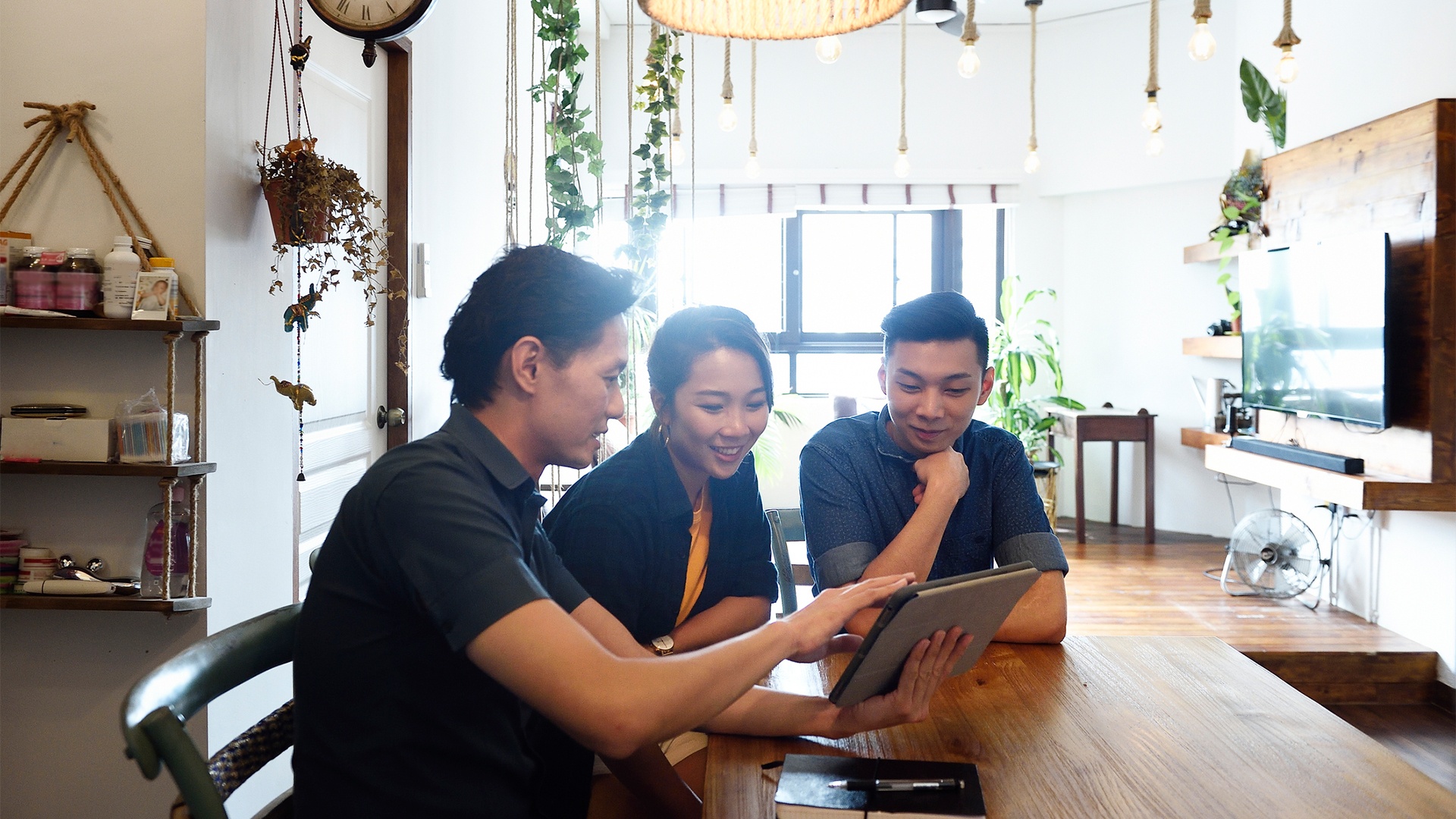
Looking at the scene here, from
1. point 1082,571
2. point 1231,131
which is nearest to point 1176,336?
point 1231,131

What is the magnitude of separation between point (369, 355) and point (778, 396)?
3.71 meters

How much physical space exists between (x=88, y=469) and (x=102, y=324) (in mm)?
270

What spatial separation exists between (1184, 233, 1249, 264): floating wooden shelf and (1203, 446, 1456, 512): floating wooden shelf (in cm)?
135

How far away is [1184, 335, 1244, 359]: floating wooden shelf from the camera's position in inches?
202

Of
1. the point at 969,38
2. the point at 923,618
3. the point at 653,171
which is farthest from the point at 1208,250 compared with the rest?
the point at 923,618

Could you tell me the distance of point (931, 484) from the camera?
1688mm

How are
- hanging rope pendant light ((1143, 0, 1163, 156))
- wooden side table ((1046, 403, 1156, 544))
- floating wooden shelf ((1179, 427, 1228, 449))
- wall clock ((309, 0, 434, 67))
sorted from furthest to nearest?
wooden side table ((1046, 403, 1156, 544)), floating wooden shelf ((1179, 427, 1228, 449)), hanging rope pendant light ((1143, 0, 1163, 156)), wall clock ((309, 0, 434, 67))

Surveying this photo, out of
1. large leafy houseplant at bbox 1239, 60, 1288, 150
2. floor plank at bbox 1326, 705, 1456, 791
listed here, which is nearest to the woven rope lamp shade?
floor plank at bbox 1326, 705, 1456, 791

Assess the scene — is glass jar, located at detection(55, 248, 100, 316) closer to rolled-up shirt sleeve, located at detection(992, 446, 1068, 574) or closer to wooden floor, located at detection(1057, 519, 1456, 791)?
rolled-up shirt sleeve, located at detection(992, 446, 1068, 574)

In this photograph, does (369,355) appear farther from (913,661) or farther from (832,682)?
(913,661)

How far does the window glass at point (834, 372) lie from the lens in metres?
6.77

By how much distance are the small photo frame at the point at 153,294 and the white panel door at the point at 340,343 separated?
57 cm

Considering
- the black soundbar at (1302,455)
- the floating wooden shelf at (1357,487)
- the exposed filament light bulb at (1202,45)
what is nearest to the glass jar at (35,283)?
the exposed filament light bulb at (1202,45)

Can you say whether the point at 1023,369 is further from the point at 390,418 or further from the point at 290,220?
the point at 290,220
